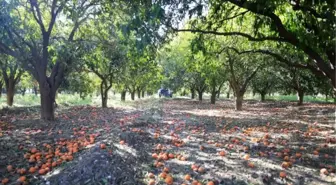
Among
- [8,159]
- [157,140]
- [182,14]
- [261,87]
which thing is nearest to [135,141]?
[157,140]

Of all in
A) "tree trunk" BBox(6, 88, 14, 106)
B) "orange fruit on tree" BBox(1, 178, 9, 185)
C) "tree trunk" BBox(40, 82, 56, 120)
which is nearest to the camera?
"orange fruit on tree" BBox(1, 178, 9, 185)

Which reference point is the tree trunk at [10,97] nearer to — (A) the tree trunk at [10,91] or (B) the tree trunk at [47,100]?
(A) the tree trunk at [10,91]

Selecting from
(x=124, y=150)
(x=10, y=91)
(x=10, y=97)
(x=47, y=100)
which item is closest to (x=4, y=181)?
(x=124, y=150)

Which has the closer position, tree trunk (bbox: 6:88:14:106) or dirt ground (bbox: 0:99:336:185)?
dirt ground (bbox: 0:99:336:185)

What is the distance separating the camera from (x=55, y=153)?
546 cm

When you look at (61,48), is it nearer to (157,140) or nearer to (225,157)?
(157,140)

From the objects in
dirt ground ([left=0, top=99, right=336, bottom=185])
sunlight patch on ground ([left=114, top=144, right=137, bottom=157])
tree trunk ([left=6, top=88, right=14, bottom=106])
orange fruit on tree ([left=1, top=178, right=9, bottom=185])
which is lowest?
orange fruit on tree ([left=1, top=178, right=9, bottom=185])

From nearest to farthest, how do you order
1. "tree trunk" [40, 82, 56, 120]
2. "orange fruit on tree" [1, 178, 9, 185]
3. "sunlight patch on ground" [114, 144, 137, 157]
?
1. "orange fruit on tree" [1, 178, 9, 185]
2. "sunlight patch on ground" [114, 144, 137, 157]
3. "tree trunk" [40, 82, 56, 120]

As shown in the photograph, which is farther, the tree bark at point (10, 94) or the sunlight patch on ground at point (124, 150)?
the tree bark at point (10, 94)

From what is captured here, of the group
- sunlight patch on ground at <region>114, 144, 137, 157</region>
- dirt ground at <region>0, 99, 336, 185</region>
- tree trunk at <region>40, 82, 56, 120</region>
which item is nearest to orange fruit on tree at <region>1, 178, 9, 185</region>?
dirt ground at <region>0, 99, 336, 185</region>

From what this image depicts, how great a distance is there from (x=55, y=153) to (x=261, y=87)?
3059 centimetres

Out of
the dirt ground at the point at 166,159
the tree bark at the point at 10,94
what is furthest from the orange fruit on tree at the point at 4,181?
the tree bark at the point at 10,94

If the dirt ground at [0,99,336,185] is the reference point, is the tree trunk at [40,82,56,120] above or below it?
above

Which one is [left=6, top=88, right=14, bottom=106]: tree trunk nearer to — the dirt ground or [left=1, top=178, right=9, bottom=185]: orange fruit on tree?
the dirt ground
